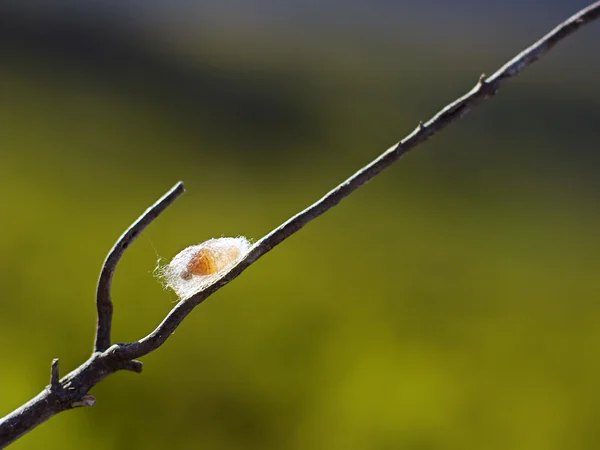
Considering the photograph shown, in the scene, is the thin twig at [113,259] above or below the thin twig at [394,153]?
above

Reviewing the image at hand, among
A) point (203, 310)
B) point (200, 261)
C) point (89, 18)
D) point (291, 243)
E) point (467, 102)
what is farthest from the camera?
point (89, 18)

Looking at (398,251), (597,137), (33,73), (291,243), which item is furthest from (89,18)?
(597,137)

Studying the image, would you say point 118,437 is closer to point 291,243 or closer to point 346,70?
point 291,243

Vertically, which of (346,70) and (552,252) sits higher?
(346,70)

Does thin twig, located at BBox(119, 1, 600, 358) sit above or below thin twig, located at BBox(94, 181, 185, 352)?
below
